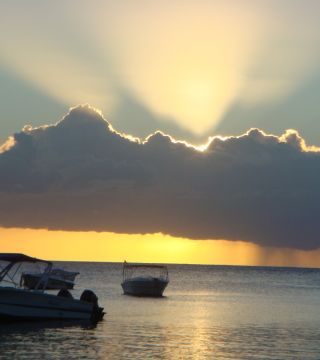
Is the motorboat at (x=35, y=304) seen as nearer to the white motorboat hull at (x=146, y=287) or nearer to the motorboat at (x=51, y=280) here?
the motorboat at (x=51, y=280)

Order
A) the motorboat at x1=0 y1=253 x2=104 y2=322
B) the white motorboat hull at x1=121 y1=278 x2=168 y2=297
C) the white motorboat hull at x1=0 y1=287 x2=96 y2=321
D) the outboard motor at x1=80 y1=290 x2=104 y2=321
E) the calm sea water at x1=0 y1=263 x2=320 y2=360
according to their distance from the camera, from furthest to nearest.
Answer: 1. the white motorboat hull at x1=121 y1=278 x2=168 y2=297
2. the outboard motor at x1=80 y1=290 x2=104 y2=321
3. the white motorboat hull at x1=0 y1=287 x2=96 y2=321
4. the motorboat at x1=0 y1=253 x2=104 y2=322
5. the calm sea water at x1=0 y1=263 x2=320 y2=360

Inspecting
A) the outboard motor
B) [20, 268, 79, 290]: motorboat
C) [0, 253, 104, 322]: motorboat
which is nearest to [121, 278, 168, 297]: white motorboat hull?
[20, 268, 79, 290]: motorboat

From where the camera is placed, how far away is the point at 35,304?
5806cm

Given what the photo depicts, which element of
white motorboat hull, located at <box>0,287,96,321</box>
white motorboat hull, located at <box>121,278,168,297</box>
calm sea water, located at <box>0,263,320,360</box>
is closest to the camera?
calm sea water, located at <box>0,263,320,360</box>

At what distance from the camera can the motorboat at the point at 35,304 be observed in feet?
186

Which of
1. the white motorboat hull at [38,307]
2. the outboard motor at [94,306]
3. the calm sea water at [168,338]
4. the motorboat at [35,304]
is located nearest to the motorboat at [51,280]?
the calm sea water at [168,338]

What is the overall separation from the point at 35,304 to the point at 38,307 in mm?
354

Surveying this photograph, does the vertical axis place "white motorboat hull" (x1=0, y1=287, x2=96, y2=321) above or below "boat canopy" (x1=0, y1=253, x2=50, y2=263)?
below

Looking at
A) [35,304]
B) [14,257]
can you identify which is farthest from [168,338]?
[14,257]

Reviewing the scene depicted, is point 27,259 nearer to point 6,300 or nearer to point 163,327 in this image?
point 6,300

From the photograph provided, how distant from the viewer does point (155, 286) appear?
10575cm

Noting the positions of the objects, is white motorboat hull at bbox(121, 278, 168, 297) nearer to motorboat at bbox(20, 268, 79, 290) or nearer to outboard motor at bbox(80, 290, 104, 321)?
motorboat at bbox(20, 268, 79, 290)

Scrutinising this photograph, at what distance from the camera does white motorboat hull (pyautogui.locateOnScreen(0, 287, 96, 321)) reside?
5700cm

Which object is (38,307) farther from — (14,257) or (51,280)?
(51,280)
